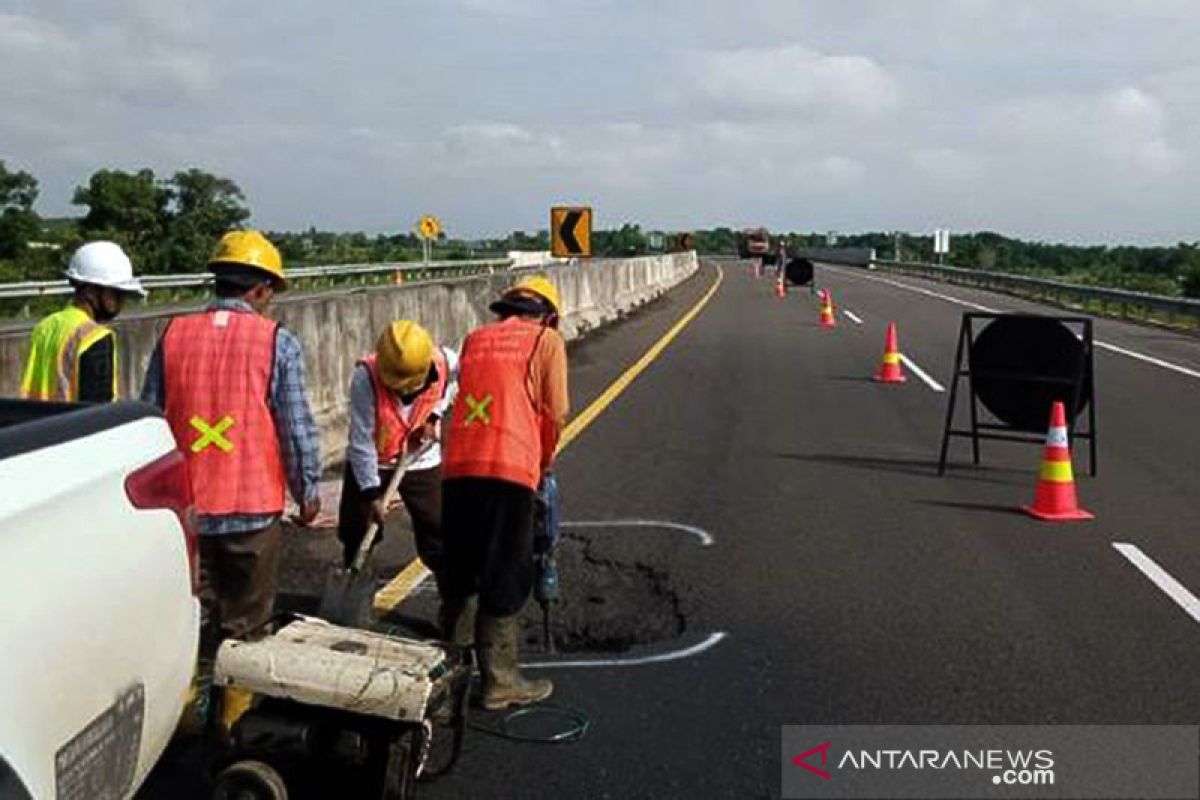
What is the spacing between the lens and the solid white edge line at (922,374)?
16.1 meters

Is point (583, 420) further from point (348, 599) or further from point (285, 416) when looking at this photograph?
point (285, 416)

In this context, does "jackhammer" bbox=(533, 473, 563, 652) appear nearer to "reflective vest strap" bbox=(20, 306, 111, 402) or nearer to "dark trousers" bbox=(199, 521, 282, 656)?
"dark trousers" bbox=(199, 521, 282, 656)

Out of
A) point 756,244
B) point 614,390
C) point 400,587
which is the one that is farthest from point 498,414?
point 756,244

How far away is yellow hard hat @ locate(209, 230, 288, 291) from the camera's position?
175 inches

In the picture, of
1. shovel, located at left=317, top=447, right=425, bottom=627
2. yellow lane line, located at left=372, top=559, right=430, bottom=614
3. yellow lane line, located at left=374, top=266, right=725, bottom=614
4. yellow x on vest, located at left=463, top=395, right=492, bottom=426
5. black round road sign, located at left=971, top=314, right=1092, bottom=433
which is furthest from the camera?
black round road sign, located at left=971, top=314, right=1092, bottom=433

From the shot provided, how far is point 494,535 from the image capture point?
199 inches

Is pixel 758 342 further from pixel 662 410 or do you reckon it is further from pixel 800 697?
pixel 800 697

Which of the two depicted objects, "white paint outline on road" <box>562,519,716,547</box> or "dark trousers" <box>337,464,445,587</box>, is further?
"white paint outline on road" <box>562,519,716,547</box>

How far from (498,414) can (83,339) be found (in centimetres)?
168

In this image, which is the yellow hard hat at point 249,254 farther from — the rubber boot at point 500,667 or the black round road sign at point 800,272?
the black round road sign at point 800,272

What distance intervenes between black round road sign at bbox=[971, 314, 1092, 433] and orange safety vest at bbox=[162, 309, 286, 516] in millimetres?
7208

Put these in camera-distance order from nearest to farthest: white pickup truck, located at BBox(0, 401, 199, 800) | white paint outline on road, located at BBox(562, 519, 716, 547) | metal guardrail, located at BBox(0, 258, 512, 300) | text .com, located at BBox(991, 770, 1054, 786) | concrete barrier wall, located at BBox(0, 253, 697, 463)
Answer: white pickup truck, located at BBox(0, 401, 199, 800) < text .com, located at BBox(991, 770, 1054, 786) < concrete barrier wall, located at BBox(0, 253, 697, 463) < white paint outline on road, located at BBox(562, 519, 716, 547) < metal guardrail, located at BBox(0, 258, 512, 300)

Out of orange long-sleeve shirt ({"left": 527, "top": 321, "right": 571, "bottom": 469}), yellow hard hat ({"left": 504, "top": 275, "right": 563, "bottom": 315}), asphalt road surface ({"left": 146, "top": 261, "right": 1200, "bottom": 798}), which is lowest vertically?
asphalt road surface ({"left": 146, "top": 261, "right": 1200, "bottom": 798})

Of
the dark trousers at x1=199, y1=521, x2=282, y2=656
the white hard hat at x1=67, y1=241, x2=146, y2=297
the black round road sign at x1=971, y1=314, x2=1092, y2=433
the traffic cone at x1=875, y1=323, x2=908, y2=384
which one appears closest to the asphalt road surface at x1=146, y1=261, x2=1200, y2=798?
the black round road sign at x1=971, y1=314, x2=1092, y2=433
